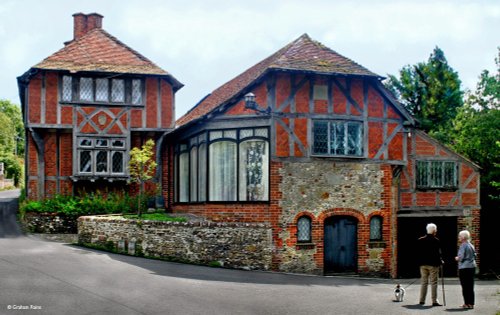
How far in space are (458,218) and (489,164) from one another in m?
5.02

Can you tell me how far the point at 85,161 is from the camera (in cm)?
2723

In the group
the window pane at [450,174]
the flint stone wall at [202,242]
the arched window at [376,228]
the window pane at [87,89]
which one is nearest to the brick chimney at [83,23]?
the window pane at [87,89]

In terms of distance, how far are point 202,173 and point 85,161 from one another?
5.75 m

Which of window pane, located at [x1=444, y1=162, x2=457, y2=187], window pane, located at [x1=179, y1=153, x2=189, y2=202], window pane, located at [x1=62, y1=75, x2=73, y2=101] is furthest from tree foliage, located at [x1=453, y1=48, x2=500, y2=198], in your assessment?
window pane, located at [x1=62, y1=75, x2=73, y2=101]

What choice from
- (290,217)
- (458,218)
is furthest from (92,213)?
(458,218)

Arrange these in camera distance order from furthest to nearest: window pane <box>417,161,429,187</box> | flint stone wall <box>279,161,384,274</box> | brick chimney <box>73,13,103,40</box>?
1. brick chimney <box>73,13,103,40</box>
2. window pane <box>417,161,429,187</box>
3. flint stone wall <box>279,161,384,274</box>

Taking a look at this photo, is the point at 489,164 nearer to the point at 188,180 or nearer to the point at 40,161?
the point at 188,180

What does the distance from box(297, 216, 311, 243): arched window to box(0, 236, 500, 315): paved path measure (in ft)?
6.16

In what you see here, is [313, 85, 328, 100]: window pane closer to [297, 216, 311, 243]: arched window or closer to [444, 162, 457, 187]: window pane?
[297, 216, 311, 243]: arched window

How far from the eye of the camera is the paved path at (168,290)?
44.2ft

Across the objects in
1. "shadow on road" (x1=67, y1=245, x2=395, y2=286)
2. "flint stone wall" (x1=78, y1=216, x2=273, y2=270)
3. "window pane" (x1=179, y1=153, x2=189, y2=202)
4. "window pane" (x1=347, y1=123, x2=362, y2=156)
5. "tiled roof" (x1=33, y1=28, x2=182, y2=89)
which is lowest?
"shadow on road" (x1=67, y1=245, x2=395, y2=286)

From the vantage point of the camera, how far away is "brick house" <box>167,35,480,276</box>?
72.7 ft

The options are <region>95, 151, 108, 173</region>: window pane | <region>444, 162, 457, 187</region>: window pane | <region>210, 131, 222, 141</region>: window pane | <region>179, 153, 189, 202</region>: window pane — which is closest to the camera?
<region>210, 131, 222, 141</region>: window pane

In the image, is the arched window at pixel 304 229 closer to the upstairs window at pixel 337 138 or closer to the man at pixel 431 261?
the upstairs window at pixel 337 138
